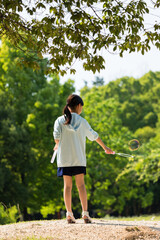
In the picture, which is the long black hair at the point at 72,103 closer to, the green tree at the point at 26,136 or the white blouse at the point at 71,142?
the white blouse at the point at 71,142

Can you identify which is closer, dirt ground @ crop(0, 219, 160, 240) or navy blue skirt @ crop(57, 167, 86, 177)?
dirt ground @ crop(0, 219, 160, 240)

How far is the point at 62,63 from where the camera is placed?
5.72 meters

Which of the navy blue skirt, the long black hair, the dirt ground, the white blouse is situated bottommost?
the dirt ground

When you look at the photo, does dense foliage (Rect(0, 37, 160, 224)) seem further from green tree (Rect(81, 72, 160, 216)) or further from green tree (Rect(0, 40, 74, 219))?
green tree (Rect(81, 72, 160, 216))

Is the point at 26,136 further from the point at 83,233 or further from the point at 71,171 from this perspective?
the point at 83,233

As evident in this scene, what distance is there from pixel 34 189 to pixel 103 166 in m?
7.12

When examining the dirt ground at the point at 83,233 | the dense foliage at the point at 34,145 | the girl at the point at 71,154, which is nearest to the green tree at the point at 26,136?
the dense foliage at the point at 34,145

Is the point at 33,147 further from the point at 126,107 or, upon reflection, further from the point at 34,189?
the point at 126,107

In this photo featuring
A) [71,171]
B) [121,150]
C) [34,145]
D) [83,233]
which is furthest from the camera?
[121,150]

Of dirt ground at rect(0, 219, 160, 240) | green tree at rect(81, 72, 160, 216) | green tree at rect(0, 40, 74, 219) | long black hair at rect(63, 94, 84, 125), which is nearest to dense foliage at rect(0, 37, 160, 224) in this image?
green tree at rect(0, 40, 74, 219)

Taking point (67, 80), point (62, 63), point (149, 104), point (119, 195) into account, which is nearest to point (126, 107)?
point (149, 104)

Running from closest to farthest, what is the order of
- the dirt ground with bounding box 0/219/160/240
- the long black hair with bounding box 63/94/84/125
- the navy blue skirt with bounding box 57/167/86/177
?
the dirt ground with bounding box 0/219/160/240, the navy blue skirt with bounding box 57/167/86/177, the long black hair with bounding box 63/94/84/125

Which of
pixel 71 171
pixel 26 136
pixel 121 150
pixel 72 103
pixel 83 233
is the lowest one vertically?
pixel 83 233

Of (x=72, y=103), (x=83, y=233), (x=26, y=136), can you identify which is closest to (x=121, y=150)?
(x=26, y=136)
